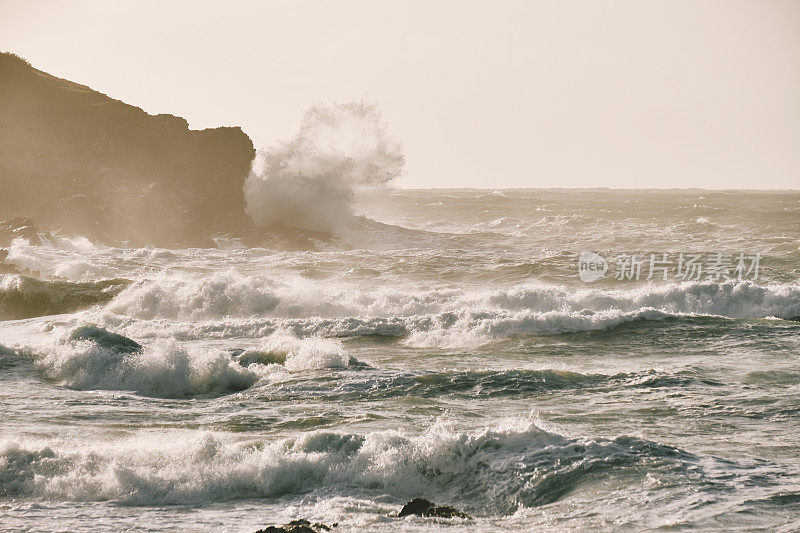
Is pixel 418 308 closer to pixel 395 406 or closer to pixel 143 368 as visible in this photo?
pixel 143 368

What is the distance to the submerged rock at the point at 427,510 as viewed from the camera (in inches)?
228

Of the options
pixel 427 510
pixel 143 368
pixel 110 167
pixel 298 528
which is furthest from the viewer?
pixel 110 167

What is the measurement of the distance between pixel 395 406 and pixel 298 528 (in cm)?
392

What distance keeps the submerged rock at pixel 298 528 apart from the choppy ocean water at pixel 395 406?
11.4 inches

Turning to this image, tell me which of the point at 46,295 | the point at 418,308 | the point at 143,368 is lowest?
the point at 46,295

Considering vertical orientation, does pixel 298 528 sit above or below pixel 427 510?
above

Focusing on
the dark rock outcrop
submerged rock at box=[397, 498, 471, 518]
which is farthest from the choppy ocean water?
the dark rock outcrop

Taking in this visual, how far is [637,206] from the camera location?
49.4 metres

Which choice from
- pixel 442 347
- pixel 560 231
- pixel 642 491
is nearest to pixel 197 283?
pixel 442 347

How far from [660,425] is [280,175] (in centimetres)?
2963

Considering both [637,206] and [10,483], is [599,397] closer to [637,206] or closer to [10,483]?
[10,483]

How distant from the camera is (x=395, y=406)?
358 inches

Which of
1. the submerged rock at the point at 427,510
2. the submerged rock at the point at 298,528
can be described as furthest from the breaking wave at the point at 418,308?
the submerged rock at the point at 298,528

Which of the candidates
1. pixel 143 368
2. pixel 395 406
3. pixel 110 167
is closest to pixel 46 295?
pixel 143 368
